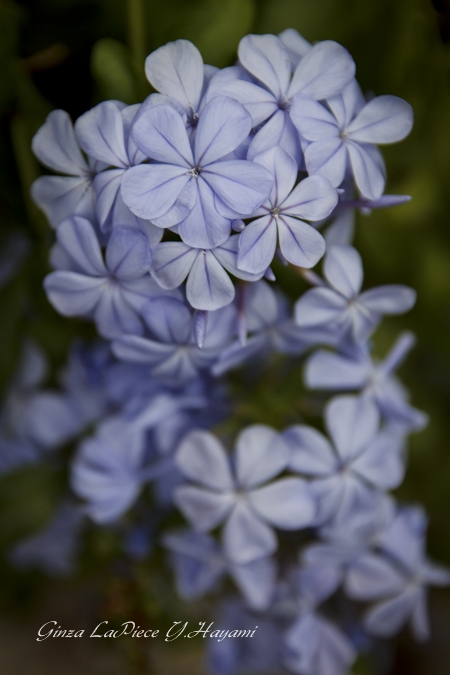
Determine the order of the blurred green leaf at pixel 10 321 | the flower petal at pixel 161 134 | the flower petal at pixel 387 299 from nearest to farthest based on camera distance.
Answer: the flower petal at pixel 161 134 → the flower petal at pixel 387 299 → the blurred green leaf at pixel 10 321

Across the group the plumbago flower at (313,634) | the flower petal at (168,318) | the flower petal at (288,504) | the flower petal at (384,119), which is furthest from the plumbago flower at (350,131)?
the plumbago flower at (313,634)

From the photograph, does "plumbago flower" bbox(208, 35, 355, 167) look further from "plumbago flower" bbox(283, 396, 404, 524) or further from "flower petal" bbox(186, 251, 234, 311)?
"plumbago flower" bbox(283, 396, 404, 524)

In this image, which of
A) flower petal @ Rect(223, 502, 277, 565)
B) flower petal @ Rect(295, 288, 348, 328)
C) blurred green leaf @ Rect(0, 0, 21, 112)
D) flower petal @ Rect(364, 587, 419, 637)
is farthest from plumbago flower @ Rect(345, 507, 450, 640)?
blurred green leaf @ Rect(0, 0, 21, 112)

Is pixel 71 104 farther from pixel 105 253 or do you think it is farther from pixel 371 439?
pixel 371 439

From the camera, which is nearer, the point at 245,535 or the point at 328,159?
the point at 328,159

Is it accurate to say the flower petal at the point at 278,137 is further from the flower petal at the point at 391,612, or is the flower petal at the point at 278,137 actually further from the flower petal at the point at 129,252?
the flower petal at the point at 391,612

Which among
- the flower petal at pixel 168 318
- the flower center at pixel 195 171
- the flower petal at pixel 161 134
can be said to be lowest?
the flower petal at pixel 168 318

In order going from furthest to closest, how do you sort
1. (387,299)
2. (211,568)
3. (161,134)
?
(211,568) → (387,299) → (161,134)

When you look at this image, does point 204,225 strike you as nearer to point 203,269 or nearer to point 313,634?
point 203,269

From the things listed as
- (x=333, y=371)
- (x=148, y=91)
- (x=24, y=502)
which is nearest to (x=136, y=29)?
(x=148, y=91)
